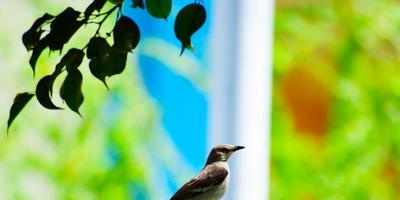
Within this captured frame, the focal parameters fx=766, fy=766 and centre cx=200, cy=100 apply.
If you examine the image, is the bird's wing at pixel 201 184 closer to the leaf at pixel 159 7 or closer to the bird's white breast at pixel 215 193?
the bird's white breast at pixel 215 193

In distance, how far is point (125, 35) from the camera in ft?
1.66

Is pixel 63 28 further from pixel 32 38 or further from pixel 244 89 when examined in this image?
pixel 244 89

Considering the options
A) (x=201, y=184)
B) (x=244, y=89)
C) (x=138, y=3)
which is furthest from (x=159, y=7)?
(x=244, y=89)

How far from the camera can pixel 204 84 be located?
62.7 inches

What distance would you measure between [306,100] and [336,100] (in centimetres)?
6

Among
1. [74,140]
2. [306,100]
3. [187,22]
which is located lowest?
[74,140]

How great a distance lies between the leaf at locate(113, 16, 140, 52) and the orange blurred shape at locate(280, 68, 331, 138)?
109cm

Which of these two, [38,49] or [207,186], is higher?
[38,49]

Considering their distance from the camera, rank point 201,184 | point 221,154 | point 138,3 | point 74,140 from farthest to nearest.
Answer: point 74,140 < point 221,154 < point 201,184 < point 138,3

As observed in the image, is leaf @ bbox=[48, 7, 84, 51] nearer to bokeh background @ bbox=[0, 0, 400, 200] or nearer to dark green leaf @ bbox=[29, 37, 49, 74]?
dark green leaf @ bbox=[29, 37, 49, 74]

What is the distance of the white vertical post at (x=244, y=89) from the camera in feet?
5.09

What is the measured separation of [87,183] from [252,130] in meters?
0.35

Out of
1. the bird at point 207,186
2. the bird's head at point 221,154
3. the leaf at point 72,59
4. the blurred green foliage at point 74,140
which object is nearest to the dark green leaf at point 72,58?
the leaf at point 72,59

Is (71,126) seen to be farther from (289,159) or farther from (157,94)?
(289,159)
